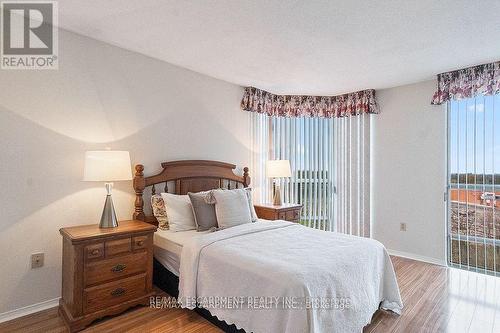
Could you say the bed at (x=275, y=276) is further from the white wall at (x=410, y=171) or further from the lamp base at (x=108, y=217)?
the white wall at (x=410, y=171)

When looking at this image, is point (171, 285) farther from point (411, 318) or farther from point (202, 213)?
point (411, 318)

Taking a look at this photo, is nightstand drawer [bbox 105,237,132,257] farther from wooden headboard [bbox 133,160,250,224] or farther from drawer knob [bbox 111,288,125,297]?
wooden headboard [bbox 133,160,250,224]

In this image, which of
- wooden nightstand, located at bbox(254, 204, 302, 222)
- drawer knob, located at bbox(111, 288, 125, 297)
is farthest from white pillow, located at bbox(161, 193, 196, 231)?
wooden nightstand, located at bbox(254, 204, 302, 222)

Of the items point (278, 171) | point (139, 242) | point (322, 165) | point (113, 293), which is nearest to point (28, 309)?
point (113, 293)

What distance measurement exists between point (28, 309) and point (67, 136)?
60.5 inches

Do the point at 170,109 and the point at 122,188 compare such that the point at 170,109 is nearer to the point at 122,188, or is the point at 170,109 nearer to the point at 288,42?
the point at 122,188

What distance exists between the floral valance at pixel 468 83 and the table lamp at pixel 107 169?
3932 mm

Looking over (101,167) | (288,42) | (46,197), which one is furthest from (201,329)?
(288,42)

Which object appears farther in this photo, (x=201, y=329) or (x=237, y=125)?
(x=237, y=125)

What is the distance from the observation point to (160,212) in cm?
290

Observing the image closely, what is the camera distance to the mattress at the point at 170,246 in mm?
2510

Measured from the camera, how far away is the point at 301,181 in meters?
4.80

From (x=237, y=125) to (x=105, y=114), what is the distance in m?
1.85

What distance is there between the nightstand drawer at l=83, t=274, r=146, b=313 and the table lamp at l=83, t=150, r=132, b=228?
50 centimetres
